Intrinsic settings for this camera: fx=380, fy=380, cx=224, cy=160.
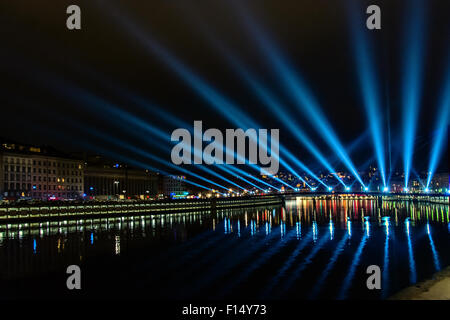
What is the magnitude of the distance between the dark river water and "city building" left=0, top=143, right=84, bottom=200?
6138 centimetres

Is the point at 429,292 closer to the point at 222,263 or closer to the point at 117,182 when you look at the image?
the point at 222,263

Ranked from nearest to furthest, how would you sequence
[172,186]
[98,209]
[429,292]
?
[429,292] < [98,209] < [172,186]

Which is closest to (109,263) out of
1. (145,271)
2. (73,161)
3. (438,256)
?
(145,271)

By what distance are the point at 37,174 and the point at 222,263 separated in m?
94.1

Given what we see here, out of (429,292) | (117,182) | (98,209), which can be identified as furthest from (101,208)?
(117,182)

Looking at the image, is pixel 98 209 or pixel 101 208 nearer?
pixel 98 209

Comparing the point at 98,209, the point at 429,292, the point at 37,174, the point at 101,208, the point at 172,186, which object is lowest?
the point at 98,209

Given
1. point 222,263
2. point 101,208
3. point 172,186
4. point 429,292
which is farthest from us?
point 172,186

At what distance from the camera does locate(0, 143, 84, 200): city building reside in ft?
315

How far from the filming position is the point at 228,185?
18338 centimetres

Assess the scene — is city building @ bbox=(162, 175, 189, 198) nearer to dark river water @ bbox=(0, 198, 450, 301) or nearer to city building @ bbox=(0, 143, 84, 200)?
city building @ bbox=(0, 143, 84, 200)

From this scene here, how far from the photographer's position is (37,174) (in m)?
104

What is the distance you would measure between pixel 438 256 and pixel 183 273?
17644 mm

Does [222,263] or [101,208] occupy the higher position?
[101,208]
